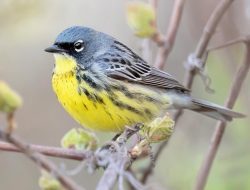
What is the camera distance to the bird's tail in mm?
3658

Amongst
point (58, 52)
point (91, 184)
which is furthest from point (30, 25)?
point (91, 184)

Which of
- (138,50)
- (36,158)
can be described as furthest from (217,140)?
(138,50)

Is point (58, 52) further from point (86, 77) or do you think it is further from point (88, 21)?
point (88, 21)

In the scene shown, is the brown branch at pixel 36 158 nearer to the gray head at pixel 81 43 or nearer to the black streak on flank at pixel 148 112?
the gray head at pixel 81 43

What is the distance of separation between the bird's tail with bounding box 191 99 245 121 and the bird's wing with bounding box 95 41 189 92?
0.69 feet

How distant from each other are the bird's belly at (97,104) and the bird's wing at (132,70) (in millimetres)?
209

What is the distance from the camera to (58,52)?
3.97 metres

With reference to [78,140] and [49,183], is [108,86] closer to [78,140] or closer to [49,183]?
[78,140]

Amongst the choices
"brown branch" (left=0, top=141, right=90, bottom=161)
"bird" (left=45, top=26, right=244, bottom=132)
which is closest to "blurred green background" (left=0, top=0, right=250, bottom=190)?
"brown branch" (left=0, top=141, right=90, bottom=161)

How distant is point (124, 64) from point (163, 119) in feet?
7.62

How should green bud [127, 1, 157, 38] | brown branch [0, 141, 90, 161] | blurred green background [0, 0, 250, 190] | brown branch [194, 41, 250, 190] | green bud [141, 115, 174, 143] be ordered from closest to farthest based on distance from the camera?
brown branch [0, 141, 90, 161] → green bud [141, 115, 174, 143] → brown branch [194, 41, 250, 190] → green bud [127, 1, 157, 38] → blurred green background [0, 0, 250, 190]

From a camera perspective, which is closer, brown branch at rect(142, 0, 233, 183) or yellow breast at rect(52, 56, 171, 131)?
brown branch at rect(142, 0, 233, 183)

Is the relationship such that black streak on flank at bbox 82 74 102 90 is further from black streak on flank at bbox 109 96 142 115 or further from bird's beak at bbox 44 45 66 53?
bird's beak at bbox 44 45 66 53

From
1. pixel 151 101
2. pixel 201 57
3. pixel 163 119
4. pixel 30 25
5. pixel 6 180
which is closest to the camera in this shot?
pixel 163 119
